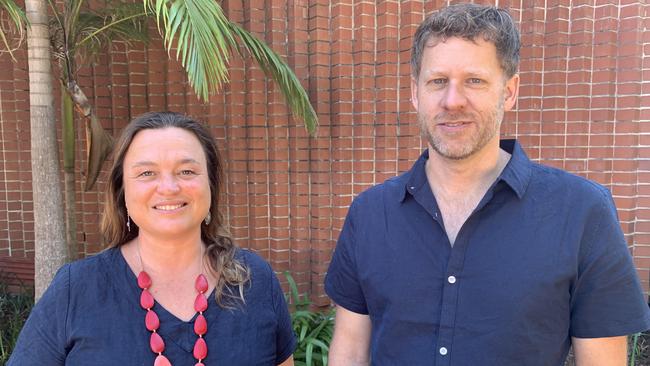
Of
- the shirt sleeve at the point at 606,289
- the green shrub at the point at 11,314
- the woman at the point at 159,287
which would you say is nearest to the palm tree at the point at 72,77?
the woman at the point at 159,287

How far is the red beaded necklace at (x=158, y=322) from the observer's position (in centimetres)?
163

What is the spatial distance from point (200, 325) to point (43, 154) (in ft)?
6.76

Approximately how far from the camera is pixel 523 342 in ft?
5.02

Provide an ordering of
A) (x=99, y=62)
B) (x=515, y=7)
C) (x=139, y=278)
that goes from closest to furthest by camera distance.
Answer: (x=139, y=278) → (x=515, y=7) → (x=99, y=62)

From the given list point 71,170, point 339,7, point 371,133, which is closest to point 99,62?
point 71,170

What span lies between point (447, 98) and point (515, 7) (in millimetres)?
3411

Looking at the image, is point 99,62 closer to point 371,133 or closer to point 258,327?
point 371,133

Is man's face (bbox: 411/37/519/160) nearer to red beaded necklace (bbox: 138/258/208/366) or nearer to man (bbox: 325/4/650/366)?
man (bbox: 325/4/650/366)

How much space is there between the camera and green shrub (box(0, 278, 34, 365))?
13.3 feet

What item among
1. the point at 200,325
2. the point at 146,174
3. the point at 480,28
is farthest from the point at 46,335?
the point at 480,28

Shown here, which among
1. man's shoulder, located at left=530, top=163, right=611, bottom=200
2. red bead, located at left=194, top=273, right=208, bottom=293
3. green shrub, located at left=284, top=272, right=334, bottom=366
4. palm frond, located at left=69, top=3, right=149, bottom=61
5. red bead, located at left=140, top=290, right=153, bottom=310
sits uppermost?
palm frond, located at left=69, top=3, right=149, bottom=61

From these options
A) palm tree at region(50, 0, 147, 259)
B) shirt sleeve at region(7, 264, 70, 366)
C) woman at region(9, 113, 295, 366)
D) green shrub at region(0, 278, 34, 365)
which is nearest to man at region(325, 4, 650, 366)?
woman at region(9, 113, 295, 366)

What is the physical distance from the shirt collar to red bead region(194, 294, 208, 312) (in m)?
0.79

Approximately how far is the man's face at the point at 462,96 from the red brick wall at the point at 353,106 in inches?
117
